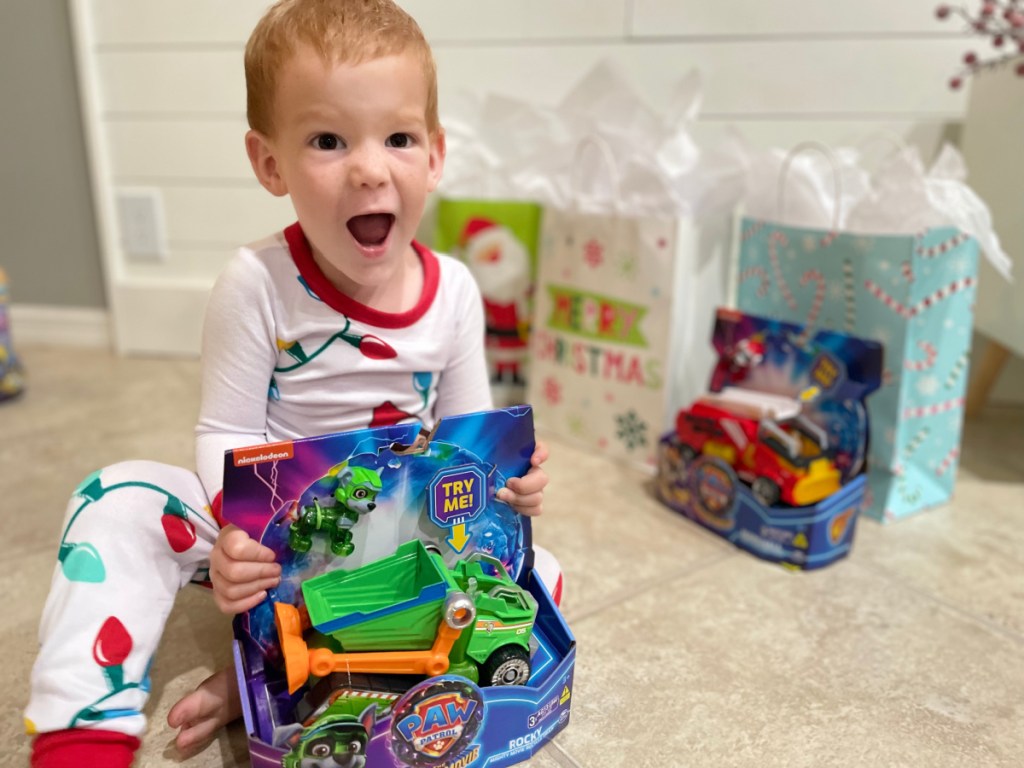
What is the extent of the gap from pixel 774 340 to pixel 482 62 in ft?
2.29

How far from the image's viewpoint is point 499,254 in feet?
4.20

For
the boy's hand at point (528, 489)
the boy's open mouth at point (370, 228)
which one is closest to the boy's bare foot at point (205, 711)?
the boy's hand at point (528, 489)

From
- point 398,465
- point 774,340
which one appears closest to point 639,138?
point 774,340

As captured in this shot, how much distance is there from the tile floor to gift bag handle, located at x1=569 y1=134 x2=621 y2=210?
1.28 feet

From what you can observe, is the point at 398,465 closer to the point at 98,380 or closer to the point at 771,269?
the point at 771,269

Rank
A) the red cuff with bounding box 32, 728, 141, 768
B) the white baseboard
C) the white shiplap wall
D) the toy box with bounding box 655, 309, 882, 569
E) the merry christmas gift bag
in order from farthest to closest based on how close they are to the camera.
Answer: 1. the white baseboard
2. the white shiplap wall
3. the merry christmas gift bag
4. the toy box with bounding box 655, 309, 882, 569
5. the red cuff with bounding box 32, 728, 141, 768

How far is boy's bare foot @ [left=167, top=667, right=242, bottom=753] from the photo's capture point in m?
0.58

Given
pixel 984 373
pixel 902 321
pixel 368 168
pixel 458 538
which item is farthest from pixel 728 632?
pixel 984 373

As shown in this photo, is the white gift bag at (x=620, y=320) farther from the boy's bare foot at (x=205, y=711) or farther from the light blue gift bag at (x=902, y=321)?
the boy's bare foot at (x=205, y=711)

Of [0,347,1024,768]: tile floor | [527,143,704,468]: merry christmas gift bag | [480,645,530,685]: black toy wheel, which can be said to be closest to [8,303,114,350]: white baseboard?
[0,347,1024,768]: tile floor

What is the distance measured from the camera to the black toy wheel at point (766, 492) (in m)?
0.88

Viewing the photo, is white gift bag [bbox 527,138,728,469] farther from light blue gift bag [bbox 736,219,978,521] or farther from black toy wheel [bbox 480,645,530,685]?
black toy wheel [bbox 480,645,530,685]

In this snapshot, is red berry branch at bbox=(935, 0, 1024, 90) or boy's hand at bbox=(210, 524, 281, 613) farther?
red berry branch at bbox=(935, 0, 1024, 90)

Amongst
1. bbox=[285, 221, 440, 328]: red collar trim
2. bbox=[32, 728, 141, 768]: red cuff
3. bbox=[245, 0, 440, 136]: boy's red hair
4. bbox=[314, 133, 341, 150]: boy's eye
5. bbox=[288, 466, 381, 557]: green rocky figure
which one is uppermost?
bbox=[245, 0, 440, 136]: boy's red hair
